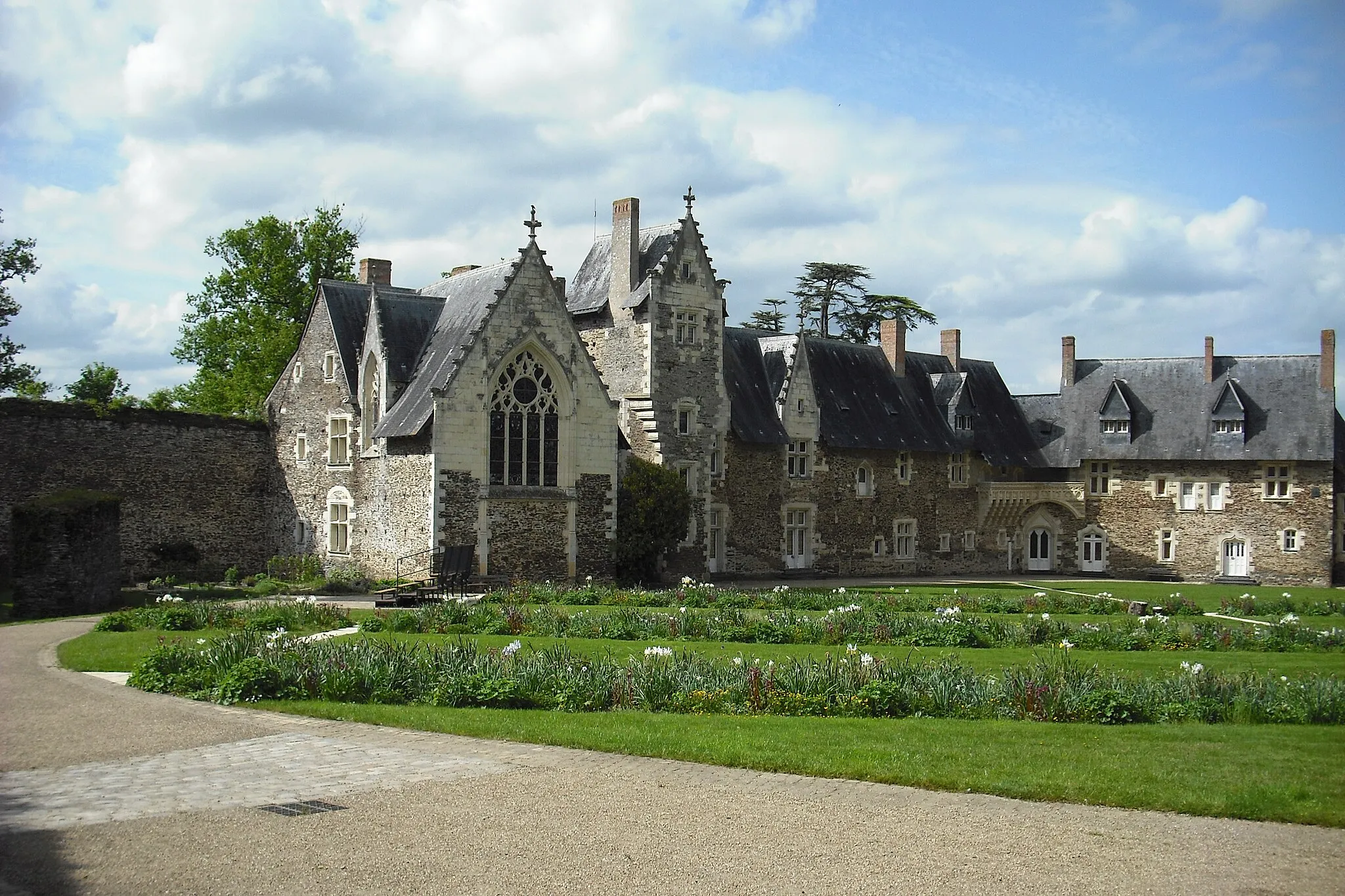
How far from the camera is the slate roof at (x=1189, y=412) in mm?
43031

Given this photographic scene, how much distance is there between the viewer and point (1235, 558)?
43562 millimetres

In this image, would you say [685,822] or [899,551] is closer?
[685,822]

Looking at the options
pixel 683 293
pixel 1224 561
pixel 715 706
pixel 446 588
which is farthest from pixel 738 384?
pixel 715 706

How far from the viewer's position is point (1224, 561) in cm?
4356

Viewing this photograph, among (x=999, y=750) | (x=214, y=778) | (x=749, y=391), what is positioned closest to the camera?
(x=214, y=778)

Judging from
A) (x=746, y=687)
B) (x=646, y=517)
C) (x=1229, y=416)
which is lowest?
(x=746, y=687)

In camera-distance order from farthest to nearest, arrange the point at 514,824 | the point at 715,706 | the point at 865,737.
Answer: the point at 715,706
the point at 865,737
the point at 514,824

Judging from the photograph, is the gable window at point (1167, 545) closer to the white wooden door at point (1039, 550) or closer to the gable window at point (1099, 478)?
the gable window at point (1099, 478)

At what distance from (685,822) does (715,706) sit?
13.6 ft

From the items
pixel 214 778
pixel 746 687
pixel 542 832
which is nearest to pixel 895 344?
pixel 746 687

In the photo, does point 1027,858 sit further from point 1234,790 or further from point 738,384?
point 738,384

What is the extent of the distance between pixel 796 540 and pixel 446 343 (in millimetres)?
14403

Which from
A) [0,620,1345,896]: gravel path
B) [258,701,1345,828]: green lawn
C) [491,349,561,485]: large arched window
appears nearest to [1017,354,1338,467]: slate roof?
[491,349,561,485]: large arched window

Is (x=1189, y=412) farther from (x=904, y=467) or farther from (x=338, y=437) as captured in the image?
(x=338, y=437)
